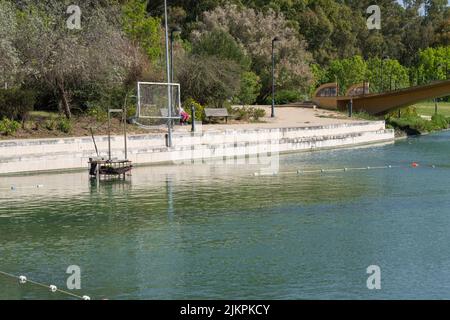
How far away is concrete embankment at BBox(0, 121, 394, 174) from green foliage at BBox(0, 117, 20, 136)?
243 cm

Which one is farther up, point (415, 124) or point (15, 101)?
point (15, 101)

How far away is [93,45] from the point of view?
48.2m

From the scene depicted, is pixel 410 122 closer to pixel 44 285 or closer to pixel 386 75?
pixel 386 75

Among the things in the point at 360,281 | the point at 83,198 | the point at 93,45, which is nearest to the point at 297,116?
the point at 93,45

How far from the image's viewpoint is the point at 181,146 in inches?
1722

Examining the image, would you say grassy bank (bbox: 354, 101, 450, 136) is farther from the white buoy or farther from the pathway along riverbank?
the white buoy

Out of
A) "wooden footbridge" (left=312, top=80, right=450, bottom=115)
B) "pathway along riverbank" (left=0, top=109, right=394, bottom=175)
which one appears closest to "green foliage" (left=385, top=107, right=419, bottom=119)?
"wooden footbridge" (left=312, top=80, right=450, bottom=115)

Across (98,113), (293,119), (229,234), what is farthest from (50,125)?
(293,119)

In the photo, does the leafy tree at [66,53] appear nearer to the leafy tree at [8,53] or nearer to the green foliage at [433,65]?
the leafy tree at [8,53]

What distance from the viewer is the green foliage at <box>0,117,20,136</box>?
136ft

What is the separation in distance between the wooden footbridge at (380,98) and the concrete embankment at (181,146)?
467 inches

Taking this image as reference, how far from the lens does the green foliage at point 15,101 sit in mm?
42750

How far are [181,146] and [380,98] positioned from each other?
30.8m

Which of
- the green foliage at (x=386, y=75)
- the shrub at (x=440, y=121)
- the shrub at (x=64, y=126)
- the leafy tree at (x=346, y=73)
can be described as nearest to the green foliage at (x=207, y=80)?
the shrub at (x=64, y=126)
